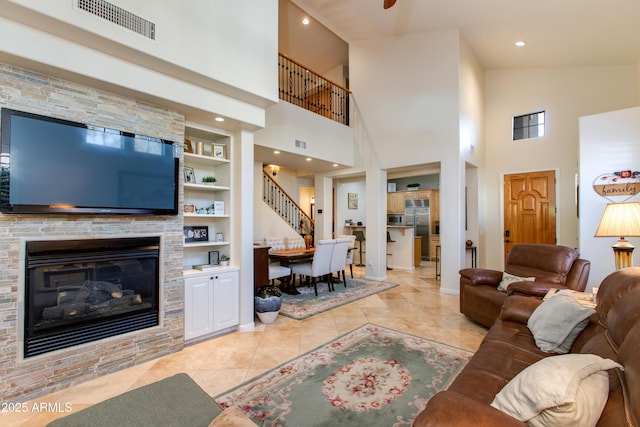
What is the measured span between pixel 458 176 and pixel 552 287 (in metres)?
2.64

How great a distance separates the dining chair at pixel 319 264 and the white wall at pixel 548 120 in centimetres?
376

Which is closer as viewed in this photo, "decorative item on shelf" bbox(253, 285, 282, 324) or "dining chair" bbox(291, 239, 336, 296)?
"decorative item on shelf" bbox(253, 285, 282, 324)

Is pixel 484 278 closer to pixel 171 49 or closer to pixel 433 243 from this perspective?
pixel 171 49

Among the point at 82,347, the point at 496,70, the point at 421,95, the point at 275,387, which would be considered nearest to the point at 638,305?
the point at 275,387

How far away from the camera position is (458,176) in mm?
5316

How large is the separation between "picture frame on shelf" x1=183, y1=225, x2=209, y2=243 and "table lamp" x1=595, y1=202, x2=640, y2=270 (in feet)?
14.2

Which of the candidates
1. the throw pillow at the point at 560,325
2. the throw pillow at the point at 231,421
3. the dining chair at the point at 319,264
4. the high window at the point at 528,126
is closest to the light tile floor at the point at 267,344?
the dining chair at the point at 319,264

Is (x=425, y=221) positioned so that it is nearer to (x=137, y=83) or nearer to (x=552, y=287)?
(x=552, y=287)

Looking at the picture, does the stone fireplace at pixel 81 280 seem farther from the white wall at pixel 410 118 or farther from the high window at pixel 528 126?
the high window at pixel 528 126

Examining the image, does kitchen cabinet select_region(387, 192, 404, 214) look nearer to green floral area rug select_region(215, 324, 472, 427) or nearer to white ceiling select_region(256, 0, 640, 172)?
white ceiling select_region(256, 0, 640, 172)

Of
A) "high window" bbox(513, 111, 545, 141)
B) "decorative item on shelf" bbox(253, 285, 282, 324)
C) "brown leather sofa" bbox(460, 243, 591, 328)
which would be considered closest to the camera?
"brown leather sofa" bbox(460, 243, 591, 328)

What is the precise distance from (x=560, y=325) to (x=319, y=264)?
3.53m

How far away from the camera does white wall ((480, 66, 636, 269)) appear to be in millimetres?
5539

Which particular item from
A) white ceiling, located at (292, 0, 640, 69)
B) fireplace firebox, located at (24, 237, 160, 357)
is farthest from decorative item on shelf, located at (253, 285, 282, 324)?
white ceiling, located at (292, 0, 640, 69)
